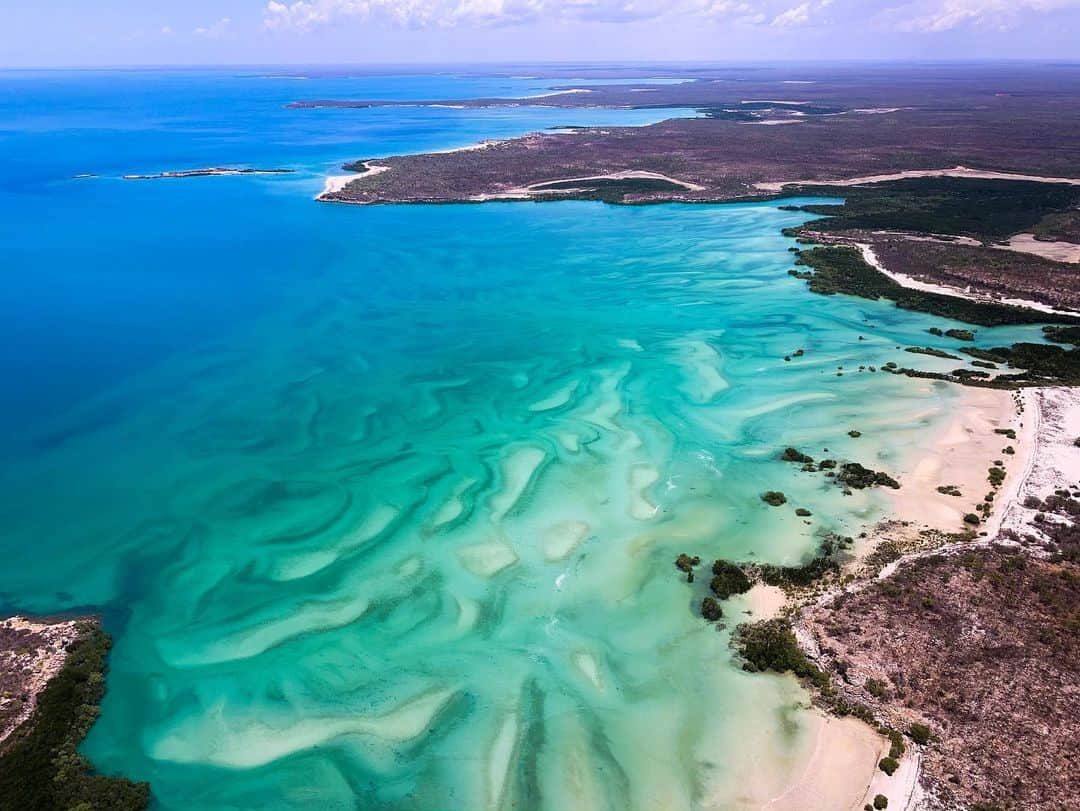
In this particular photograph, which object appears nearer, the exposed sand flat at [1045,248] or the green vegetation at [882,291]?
the green vegetation at [882,291]

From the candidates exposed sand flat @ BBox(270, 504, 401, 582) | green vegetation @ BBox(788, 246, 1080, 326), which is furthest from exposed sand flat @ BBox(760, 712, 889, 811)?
green vegetation @ BBox(788, 246, 1080, 326)

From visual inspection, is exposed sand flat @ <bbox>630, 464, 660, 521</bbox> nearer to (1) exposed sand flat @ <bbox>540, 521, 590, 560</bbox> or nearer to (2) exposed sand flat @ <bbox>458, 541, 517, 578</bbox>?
(1) exposed sand flat @ <bbox>540, 521, 590, 560</bbox>

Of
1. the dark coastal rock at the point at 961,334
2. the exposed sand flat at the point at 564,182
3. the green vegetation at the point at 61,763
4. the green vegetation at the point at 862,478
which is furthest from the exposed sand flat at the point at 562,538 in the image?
the exposed sand flat at the point at 564,182

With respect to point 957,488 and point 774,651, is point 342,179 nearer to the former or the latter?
point 957,488

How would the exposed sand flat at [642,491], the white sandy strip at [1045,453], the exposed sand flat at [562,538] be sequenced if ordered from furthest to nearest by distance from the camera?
1. the exposed sand flat at [642,491]
2. the white sandy strip at [1045,453]
3. the exposed sand flat at [562,538]

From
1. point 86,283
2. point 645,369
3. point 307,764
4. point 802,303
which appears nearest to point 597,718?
point 307,764

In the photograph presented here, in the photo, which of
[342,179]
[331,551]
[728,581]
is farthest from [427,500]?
[342,179]

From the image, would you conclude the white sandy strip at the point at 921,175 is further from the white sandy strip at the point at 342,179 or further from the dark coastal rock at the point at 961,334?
Answer: the white sandy strip at the point at 342,179
